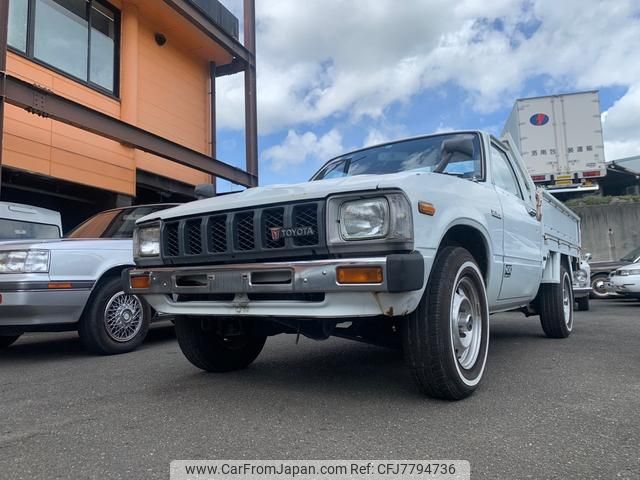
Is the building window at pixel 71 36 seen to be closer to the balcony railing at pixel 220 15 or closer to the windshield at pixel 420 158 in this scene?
the balcony railing at pixel 220 15

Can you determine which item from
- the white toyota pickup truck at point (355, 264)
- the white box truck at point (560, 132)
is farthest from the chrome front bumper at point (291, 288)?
the white box truck at point (560, 132)

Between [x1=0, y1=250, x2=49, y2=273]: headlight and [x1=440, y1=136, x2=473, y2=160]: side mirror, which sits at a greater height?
[x1=440, y1=136, x2=473, y2=160]: side mirror

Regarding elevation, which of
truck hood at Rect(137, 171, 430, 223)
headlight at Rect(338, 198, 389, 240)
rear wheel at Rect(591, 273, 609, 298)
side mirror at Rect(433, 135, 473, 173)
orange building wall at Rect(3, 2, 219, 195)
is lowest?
rear wheel at Rect(591, 273, 609, 298)

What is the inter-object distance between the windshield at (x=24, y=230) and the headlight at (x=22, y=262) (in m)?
2.41

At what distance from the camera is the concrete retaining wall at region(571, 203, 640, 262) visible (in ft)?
60.3

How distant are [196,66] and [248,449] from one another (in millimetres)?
14234

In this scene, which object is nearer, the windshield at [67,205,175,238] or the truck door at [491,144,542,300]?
the truck door at [491,144,542,300]

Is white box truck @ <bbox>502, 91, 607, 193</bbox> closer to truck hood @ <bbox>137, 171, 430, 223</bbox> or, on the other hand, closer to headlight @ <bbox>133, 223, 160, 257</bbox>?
truck hood @ <bbox>137, 171, 430, 223</bbox>

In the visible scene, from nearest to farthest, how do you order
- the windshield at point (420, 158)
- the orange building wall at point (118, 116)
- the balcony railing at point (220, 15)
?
the windshield at point (420, 158), the orange building wall at point (118, 116), the balcony railing at point (220, 15)

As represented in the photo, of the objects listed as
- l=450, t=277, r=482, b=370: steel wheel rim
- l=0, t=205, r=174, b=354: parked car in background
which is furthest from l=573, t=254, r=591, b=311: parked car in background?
l=0, t=205, r=174, b=354: parked car in background

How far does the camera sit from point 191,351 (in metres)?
3.68

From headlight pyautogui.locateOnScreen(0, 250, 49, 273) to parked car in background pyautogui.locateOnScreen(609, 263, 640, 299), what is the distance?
10.8 meters

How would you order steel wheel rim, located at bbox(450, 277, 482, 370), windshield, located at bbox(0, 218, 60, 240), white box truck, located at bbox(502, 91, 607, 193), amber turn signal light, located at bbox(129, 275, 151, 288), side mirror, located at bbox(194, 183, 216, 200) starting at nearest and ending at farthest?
steel wheel rim, located at bbox(450, 277, 482, 370), amber turn signal light, located at bbox(129, 275, 151, 288), side mirror, located at bbox(194, 183, 216, 200), windshield, located at bbox(0, 218, 60, 240), white box truck, located at bbox(502, 91, 607, 193)

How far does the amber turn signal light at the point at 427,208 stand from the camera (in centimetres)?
265
